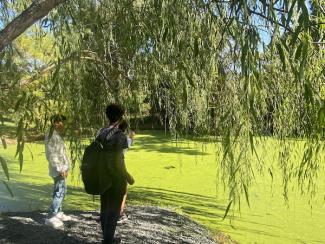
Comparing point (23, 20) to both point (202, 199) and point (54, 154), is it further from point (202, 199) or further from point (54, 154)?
point (202, 199)

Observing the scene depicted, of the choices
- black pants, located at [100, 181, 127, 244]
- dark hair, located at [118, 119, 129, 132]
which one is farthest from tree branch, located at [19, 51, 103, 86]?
black pants, located at [100, 181, 127, 244]

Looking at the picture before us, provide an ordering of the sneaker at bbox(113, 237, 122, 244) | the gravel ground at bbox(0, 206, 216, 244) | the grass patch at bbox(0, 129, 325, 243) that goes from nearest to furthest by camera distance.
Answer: the sneaker at bbox(113, 237, 122, 244), the gravel ground at bbox(0, 206, 216, 244), the grass patch at bbox(0, 129, 325, 243)

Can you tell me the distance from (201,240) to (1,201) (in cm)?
199

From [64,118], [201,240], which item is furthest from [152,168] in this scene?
[64,118]

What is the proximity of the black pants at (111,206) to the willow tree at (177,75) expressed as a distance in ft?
0.80

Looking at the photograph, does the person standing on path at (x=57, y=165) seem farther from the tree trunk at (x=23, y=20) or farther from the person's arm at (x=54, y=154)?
the tree trunk at (x=23, y=20)

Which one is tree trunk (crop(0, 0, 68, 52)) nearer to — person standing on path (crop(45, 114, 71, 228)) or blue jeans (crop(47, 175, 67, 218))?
person standing on path (crop(45, 114, 71, 228))

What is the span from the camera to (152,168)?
6520 millimetres

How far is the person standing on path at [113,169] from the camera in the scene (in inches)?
84.9

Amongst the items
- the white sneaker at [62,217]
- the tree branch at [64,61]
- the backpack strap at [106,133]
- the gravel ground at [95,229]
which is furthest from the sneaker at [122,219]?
the tree branch at [64,61]

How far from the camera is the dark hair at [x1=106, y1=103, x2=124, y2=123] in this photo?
2133mm

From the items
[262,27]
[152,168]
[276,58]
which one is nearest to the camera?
[262,27]

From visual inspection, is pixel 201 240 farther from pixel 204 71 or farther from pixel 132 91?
pixel 204 71

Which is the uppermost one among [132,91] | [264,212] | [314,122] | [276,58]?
[276,58]
